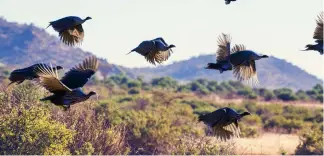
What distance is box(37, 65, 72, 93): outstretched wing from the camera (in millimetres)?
6480

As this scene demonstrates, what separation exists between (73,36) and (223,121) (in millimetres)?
1822

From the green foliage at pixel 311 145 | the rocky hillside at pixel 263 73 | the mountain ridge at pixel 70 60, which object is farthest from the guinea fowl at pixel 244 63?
the rocky hillside at pixel 263 73

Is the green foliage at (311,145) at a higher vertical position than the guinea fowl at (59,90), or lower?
lower

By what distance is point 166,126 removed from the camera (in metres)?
21.0

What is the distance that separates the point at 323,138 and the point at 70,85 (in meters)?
18.0

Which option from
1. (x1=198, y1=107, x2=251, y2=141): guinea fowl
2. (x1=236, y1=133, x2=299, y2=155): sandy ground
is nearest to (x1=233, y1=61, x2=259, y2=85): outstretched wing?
(x1=198, y1=107, x2=251, y2=141): guinea fowl

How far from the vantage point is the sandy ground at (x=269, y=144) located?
2423cm

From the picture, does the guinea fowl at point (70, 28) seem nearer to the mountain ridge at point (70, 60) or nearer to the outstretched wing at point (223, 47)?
the outstretched wing at point (223, 47)

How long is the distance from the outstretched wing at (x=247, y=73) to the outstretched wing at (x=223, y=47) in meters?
0.18

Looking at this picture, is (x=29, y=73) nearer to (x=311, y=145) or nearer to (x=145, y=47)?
(x=145, y=47)

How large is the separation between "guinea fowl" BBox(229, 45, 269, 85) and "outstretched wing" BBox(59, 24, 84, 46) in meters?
1.59

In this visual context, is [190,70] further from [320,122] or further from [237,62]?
[237,62]

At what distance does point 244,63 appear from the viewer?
7.12 metres

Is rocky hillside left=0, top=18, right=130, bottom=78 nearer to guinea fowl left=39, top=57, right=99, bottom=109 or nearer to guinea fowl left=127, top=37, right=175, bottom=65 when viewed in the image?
guinea fowl left=127, top=37, right=175, bottom=65
